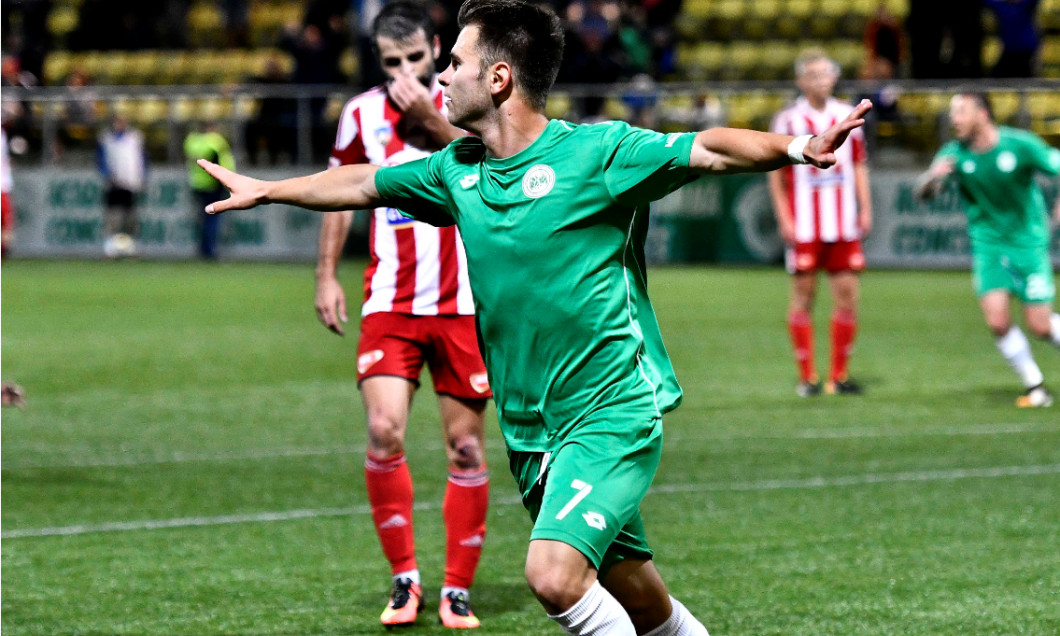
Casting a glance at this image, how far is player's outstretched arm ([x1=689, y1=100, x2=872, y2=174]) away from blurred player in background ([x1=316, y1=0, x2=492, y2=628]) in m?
1.85

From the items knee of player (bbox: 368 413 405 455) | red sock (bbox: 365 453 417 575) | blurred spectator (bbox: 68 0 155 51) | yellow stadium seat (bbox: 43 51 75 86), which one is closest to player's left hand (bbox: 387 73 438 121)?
knee of player (bbox: 368 413 405 455)

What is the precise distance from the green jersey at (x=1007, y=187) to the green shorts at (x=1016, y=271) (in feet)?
0.19

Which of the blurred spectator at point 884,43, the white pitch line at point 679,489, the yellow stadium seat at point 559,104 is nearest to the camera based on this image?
the white pitch line at point 679,489

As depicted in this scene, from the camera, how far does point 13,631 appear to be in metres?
5.38

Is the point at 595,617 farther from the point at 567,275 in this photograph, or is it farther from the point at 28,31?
the point at 28,31

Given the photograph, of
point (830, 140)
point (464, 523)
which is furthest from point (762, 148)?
point (464, 523)

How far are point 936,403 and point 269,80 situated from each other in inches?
657

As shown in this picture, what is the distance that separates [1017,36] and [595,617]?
62.0ft

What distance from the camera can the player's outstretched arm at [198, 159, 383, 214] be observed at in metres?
4.22

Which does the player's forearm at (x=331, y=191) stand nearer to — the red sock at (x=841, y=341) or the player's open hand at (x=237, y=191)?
the player's open hand at (x=237, y=191)

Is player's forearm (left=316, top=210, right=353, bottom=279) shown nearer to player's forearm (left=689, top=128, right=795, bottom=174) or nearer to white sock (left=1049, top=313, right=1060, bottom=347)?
player's forearm (left=689, top=128, right=795, bottom=174)

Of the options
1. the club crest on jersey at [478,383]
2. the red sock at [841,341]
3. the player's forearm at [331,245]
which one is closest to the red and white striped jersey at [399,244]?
the player's forearm at [331,245]

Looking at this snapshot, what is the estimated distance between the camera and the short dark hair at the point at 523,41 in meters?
3.97

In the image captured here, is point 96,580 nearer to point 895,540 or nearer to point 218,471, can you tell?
point 218,471
